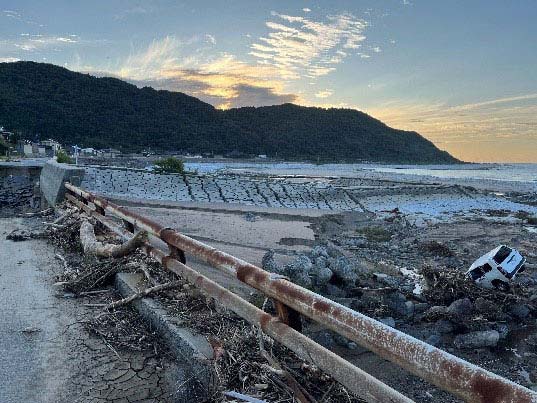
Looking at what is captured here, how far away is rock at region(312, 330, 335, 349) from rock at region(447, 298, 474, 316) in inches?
81.0

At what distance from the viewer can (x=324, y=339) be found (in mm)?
5676

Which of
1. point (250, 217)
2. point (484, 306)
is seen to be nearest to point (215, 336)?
point (484, 306)

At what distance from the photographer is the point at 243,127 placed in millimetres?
127312

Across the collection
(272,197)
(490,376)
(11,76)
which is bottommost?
(272,197)

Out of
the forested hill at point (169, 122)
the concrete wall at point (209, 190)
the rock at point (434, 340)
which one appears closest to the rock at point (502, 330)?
the rock at point (434, 340)

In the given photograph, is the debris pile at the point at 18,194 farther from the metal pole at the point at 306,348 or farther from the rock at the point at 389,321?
the metal pole at the point at 306,348

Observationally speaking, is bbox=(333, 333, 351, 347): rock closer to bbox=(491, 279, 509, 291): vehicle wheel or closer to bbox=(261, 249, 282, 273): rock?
bbox=(261, 249, 282, 273): rock

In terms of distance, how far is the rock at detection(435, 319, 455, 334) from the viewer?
21.2 feet

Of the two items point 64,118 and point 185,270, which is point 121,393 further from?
point 64,118

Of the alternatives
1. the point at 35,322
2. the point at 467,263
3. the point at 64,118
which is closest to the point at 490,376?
the point at 35,322

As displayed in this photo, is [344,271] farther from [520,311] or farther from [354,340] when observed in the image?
[354,340]

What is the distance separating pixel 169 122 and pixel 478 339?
358 feet

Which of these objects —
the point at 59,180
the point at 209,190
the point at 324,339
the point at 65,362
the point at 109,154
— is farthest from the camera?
the point at 109,154

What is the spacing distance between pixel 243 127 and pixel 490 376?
418ft
